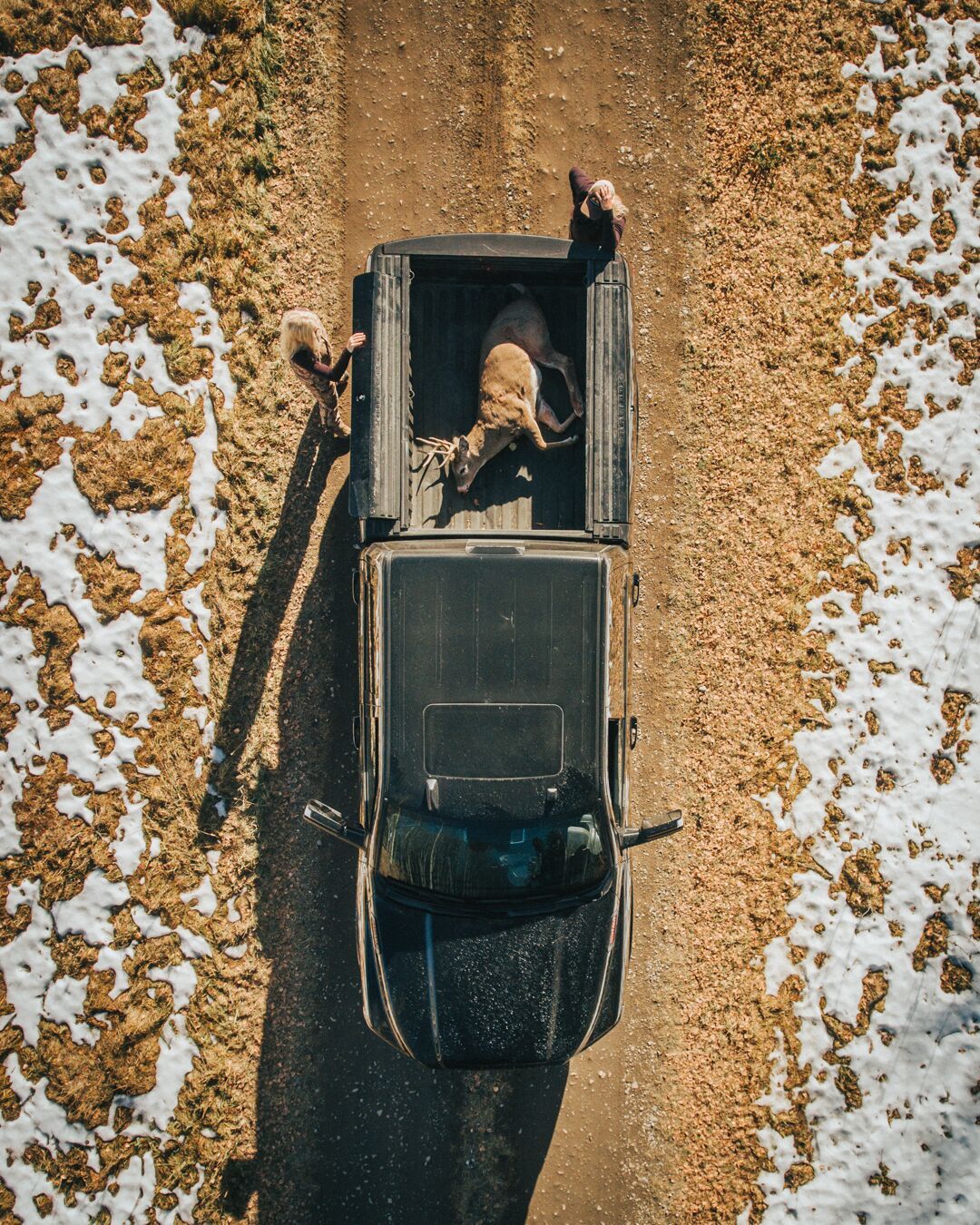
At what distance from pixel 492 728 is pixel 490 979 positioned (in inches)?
67.9

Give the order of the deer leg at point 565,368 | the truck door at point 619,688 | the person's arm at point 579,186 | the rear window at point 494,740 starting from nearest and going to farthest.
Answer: the rear window at point 494,740 → the truck door at point 619,688 → the deer leg at point 565,368 → the person's arm at point 579,186

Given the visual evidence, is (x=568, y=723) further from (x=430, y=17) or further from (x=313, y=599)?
(x=430, y=17)

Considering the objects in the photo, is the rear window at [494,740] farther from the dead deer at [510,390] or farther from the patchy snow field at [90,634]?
the patchy snow field at [90,634]

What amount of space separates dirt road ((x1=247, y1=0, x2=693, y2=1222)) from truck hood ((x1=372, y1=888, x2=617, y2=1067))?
1580 millimetres

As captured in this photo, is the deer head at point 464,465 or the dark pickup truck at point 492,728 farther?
the deer head at point 464,465

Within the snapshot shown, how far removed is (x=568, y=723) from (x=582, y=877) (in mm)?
1085

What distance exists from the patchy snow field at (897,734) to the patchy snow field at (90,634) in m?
5.30

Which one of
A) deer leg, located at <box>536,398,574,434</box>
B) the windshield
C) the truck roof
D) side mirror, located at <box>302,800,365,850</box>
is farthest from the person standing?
side mirror, located at <box>302,800,365,850</box>

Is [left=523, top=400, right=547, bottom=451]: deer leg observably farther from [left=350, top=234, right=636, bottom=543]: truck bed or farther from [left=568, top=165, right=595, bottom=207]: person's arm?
[left=568, top=165, right=595, bottom=207]: person's arm

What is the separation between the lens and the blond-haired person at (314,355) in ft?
18.0

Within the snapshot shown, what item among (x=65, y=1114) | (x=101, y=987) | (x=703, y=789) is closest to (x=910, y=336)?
(x=703, y=789)

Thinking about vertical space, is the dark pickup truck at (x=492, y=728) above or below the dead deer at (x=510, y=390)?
below

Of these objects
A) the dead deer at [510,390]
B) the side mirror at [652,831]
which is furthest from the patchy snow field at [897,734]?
the dead deer at [510,390]

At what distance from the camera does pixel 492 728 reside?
4.99m
